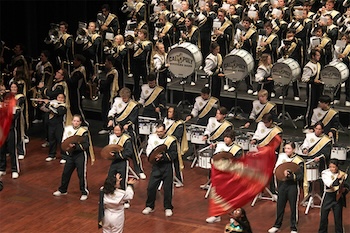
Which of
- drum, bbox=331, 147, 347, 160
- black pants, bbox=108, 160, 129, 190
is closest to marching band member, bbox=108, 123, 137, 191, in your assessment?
black pants, bbox=108, 160, 129, 190

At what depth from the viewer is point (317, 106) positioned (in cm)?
1956

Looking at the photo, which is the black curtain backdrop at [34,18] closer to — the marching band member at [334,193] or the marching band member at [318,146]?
the marching band member at [318,146]

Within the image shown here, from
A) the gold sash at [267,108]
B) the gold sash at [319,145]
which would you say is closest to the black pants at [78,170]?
the gold sash at [267,108]

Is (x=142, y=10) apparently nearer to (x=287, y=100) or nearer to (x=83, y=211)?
(x=287, y=100)

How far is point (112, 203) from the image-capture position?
48.8ft

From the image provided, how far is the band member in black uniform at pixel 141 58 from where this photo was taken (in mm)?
21016

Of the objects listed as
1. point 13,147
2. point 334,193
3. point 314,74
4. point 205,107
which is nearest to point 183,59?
point 205,107

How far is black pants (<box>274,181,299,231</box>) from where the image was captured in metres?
16.4

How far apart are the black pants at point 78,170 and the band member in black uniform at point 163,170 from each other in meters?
1.21

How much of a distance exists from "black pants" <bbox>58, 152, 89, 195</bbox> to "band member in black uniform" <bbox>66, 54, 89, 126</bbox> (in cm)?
318

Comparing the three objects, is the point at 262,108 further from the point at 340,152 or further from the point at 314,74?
the point at 340,152

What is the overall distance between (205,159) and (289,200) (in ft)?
6.41

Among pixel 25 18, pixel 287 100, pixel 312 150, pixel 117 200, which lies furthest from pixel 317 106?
pixel 25 18

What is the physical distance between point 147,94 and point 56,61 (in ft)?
14.6
